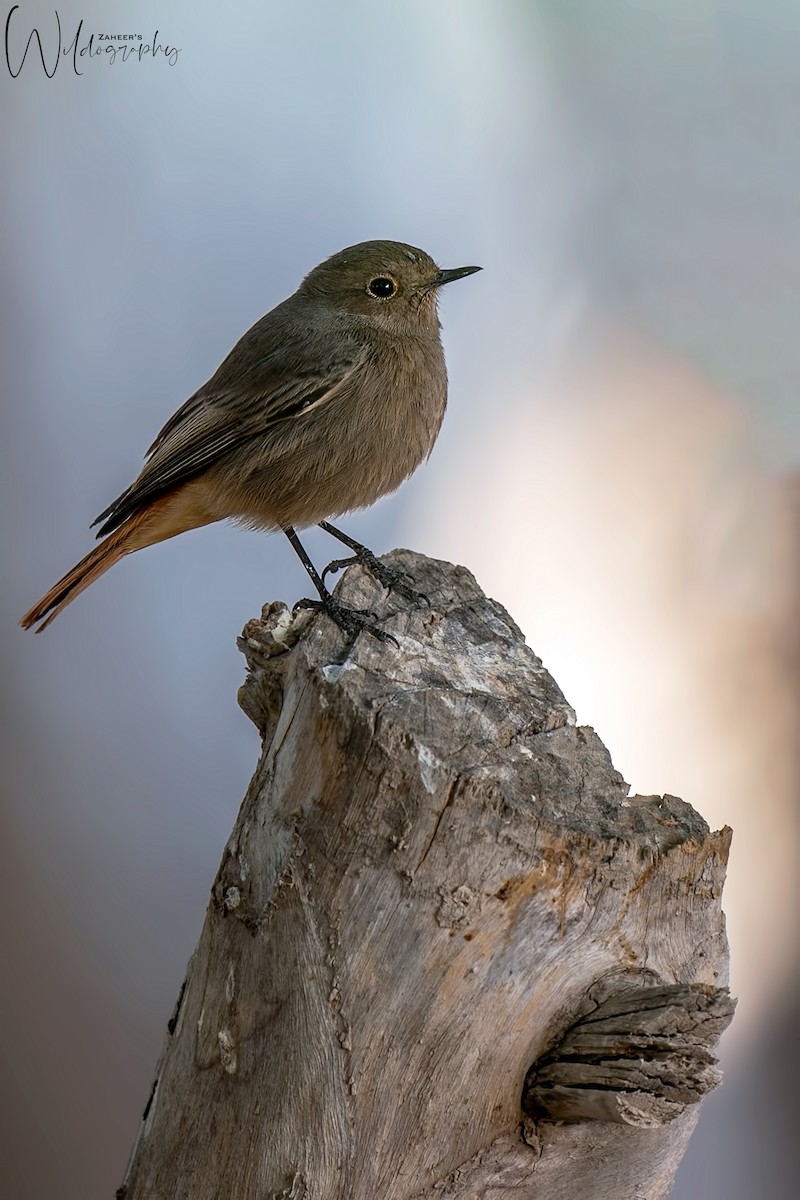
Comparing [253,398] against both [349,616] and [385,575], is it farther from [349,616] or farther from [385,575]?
[349,616]

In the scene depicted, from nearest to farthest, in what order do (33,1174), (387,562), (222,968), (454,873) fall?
(454,873) → (222,968) → (387,562) → (33,1174)

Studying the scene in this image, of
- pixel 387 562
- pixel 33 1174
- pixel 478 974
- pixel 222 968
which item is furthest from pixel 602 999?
pixel 33 1174

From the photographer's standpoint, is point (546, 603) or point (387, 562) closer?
point (387, 562)

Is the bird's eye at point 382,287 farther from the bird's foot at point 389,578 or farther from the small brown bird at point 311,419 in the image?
the bird's foot at point 389,578

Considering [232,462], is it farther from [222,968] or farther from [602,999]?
[602,999]
